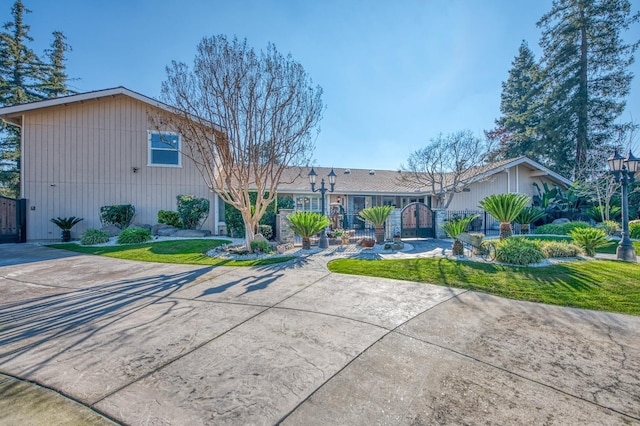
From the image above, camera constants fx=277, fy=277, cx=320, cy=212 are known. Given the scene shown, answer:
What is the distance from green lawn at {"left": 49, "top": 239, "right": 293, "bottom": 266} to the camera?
25.7ft

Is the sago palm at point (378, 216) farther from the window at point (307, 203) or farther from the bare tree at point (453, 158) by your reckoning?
the window at point (307, 203)

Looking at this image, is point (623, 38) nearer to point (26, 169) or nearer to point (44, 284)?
point (44, 284)

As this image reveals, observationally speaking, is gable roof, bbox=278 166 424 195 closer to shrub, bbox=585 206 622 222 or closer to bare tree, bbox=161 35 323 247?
bare tree, bbox=161 35 323 247

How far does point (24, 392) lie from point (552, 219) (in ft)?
72.2

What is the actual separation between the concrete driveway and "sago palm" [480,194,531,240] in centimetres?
575

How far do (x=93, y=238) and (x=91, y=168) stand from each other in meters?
4.14

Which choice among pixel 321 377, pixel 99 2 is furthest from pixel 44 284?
pixel 99 2

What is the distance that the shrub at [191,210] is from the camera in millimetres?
13405

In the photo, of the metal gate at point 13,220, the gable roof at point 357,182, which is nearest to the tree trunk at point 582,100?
the gable roof at point 357,182

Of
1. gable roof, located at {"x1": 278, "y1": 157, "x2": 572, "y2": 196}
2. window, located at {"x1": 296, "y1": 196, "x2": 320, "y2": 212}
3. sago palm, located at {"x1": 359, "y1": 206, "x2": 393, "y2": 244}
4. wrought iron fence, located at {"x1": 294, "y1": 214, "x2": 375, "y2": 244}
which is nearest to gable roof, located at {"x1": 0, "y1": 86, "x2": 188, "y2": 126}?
gable roof, located at {"x1": 278, "y1": 157, "x2": 572, "y2": 196}

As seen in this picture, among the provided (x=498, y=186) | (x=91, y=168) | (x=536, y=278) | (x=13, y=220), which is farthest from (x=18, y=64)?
(x=498, y=186)

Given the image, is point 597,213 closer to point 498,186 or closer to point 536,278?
point 498,186

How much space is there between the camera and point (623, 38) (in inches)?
837

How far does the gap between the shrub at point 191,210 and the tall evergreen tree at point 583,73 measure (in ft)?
85.9
